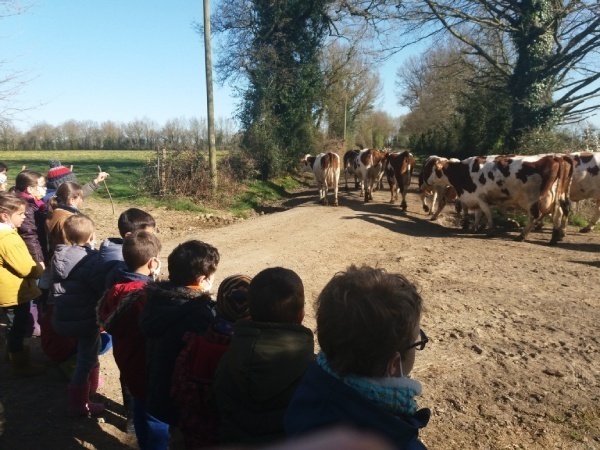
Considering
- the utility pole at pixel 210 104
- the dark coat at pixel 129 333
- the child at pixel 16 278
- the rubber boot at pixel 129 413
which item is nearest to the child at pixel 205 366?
the dark coat at pixel 129 333

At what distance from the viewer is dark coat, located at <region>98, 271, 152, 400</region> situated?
9.52 feet

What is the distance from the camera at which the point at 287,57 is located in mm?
20844

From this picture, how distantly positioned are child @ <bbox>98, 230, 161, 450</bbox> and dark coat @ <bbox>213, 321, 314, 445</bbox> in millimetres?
1032

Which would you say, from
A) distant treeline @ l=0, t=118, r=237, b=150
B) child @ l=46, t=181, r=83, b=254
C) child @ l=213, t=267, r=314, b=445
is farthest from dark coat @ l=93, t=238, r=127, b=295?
distant treeline @ l=0, t=118, r=237, b=150

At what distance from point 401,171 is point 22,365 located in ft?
36.4

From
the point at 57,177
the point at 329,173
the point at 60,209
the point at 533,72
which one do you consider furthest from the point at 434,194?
the point at 60,209

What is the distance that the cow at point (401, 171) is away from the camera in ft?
43.9

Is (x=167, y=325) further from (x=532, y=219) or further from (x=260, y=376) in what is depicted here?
(x=532, y=219)

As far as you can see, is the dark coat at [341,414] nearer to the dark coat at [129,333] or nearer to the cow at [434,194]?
the dark coat at [129,333]

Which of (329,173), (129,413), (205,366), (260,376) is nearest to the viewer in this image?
(260,376)

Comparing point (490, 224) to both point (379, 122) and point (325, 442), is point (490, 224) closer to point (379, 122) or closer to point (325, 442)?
point (325, 442)

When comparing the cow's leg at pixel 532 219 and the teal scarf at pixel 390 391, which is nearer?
the teal scarf at pixel 390 391

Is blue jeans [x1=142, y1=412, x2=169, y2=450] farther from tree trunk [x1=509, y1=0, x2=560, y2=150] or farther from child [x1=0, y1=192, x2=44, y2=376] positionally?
tree trunk [x1=509, y1=0, x2=560, y2=150]

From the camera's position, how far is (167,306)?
257 centimetres
